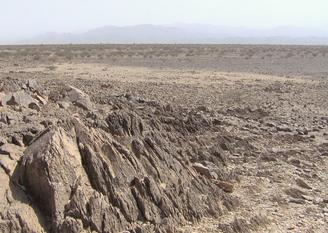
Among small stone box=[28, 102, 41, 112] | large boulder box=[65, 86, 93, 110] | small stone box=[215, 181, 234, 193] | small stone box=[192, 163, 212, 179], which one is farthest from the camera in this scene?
large boulder box=[65, 86, 93, 110]

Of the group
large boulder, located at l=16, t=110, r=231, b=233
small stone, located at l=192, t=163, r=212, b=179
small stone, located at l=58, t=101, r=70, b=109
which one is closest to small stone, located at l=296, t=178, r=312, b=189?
small stone, located at l=192, t=163, r=212, b=179

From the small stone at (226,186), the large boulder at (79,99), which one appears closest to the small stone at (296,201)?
the small stone at (226,186)

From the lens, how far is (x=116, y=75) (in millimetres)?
36875

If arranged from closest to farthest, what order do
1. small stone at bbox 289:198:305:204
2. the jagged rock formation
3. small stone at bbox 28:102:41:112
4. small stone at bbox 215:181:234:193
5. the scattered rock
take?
the jagged rock formation
the scattered rock
small stone at bbox 289:198:305:204
small stone at bbox 215:181:234:193
small stone at bbox 28:102:41:112

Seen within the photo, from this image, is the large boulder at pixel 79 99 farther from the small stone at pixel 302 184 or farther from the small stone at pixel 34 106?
the small stone at pixel 302 184

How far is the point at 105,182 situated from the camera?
32.7 ft

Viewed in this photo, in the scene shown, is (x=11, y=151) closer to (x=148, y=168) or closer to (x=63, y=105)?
(x=148, y=168)

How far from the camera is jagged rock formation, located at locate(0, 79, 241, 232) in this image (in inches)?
360

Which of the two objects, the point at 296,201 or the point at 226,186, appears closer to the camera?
the point at 296,201

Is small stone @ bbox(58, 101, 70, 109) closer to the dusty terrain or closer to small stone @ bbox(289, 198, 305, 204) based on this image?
the dusty terrain

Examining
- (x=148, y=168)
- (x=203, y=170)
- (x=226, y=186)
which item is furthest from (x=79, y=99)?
(x=226, y=186)

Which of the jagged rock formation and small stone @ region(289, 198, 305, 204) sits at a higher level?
the jagged rock formation

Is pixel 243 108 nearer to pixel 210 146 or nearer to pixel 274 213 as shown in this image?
pixel 210 146

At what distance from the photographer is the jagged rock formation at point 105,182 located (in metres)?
9.16
